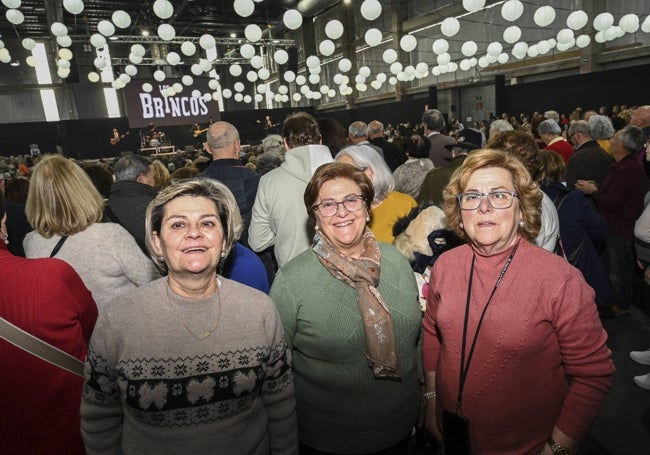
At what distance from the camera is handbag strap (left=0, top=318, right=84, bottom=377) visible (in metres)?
1.31

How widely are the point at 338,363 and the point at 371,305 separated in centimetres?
23

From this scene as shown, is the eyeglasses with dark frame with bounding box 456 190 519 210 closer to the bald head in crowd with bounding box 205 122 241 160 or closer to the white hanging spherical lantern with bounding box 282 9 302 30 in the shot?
the bald head in crowd with bounding box 205 122 241 160

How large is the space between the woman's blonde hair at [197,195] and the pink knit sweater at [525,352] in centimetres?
76

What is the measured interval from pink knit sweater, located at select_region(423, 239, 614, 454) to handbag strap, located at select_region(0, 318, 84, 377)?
1301mm

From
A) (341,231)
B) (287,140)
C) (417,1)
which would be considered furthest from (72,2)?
(417,1)

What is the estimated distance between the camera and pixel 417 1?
17125 millimetres

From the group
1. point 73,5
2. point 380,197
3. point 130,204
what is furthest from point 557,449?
point 73,5

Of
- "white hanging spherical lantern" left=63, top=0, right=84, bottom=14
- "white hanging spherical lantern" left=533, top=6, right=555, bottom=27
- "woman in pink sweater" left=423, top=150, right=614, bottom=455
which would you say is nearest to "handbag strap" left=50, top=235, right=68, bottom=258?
"woman in pink sweater" left=423, top=150, right=614, bottom=455

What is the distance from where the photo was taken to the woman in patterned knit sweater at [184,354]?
117 cm

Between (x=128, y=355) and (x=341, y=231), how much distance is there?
2.50ft

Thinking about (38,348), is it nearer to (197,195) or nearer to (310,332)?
(197,195)

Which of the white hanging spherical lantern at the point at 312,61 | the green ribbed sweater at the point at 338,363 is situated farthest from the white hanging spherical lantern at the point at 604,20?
the green ribbed sweater at the point at 338,363

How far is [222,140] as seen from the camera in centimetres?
266

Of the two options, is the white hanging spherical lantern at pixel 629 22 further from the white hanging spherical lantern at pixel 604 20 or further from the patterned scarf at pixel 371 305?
the patterned scarf at pixel 371 305
